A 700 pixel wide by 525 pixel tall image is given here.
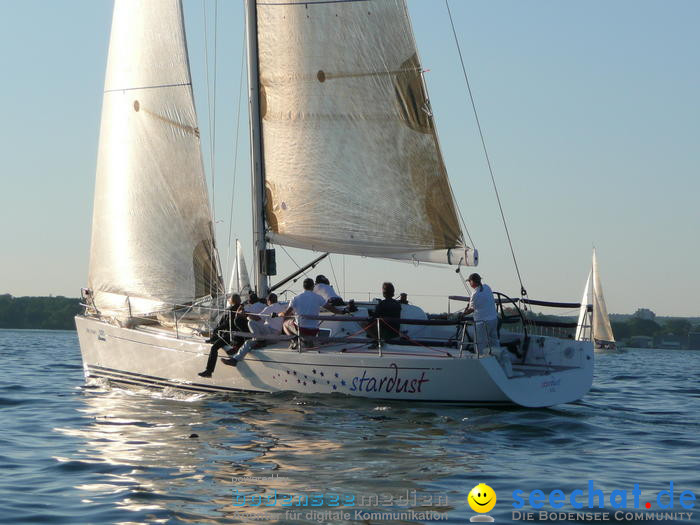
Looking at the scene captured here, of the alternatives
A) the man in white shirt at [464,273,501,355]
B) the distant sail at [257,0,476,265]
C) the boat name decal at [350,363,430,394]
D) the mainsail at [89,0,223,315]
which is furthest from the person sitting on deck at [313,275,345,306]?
the man in white shirt at [464,273,501,355]

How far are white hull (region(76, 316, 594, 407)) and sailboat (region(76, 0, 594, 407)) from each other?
5 cm

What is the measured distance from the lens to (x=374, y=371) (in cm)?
1672

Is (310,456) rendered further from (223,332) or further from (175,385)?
(175,385)

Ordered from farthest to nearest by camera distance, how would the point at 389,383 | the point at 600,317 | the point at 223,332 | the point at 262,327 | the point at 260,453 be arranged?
the point at 600,317
the point at 223,332
the point at 262,327
the point at 389,383
the point at 260,453

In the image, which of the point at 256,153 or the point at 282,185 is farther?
the point at 256,153

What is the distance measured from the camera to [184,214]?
20766mm

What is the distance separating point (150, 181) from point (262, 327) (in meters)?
4.73

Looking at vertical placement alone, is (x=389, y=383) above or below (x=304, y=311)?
below

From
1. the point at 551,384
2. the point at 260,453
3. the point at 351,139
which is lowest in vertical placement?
the point at 551,384

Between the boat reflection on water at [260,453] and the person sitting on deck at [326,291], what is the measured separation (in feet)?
8.11

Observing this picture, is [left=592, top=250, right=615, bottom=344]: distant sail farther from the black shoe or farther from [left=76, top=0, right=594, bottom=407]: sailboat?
the black shoe

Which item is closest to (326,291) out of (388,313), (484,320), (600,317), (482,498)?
(388,313)

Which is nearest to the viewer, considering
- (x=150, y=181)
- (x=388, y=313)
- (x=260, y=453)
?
(x=260, y=453)

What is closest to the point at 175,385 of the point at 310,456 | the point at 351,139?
the point at 351,139
